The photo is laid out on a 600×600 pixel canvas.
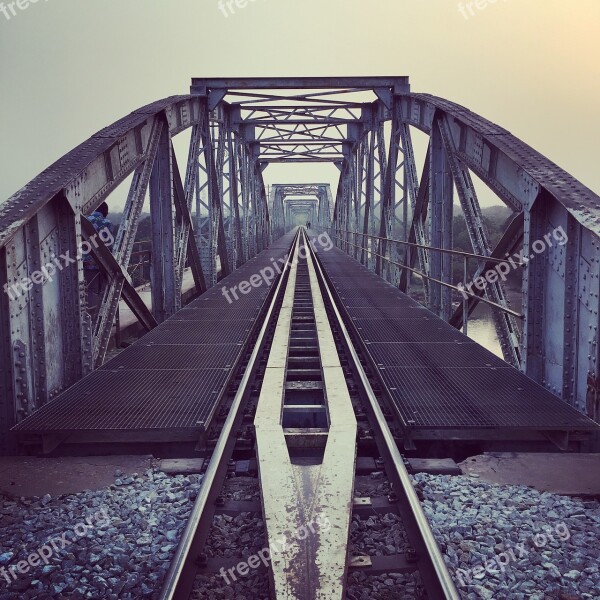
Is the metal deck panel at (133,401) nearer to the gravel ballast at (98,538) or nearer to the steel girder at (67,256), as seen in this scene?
the steel girder at (67,256)

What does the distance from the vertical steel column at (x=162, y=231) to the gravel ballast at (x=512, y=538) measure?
6.05 meters

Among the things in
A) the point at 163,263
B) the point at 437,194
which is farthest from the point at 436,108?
the point at 163,263

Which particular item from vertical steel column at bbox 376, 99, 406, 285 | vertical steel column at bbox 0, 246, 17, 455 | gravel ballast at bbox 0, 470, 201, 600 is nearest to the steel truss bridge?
vertical steel column at bbox 0, 246, 17, 455

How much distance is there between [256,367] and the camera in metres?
5.79

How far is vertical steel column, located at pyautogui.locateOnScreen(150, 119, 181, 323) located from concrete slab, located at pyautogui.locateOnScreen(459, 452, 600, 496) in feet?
19.8

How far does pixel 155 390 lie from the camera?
16.1 ft

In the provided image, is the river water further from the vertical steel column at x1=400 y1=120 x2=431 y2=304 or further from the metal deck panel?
the metal deck panel

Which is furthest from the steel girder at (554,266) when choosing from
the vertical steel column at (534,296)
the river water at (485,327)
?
the river water at (485,327)

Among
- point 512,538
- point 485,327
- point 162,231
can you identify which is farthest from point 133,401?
point 485,327

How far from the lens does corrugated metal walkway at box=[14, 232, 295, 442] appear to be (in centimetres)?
399

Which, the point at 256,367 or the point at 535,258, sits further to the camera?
the point at 256,367

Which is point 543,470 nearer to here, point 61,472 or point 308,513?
point 308,513

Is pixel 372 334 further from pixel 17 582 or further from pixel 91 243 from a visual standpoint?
pixel 17 582

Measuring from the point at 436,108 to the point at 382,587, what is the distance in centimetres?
739
